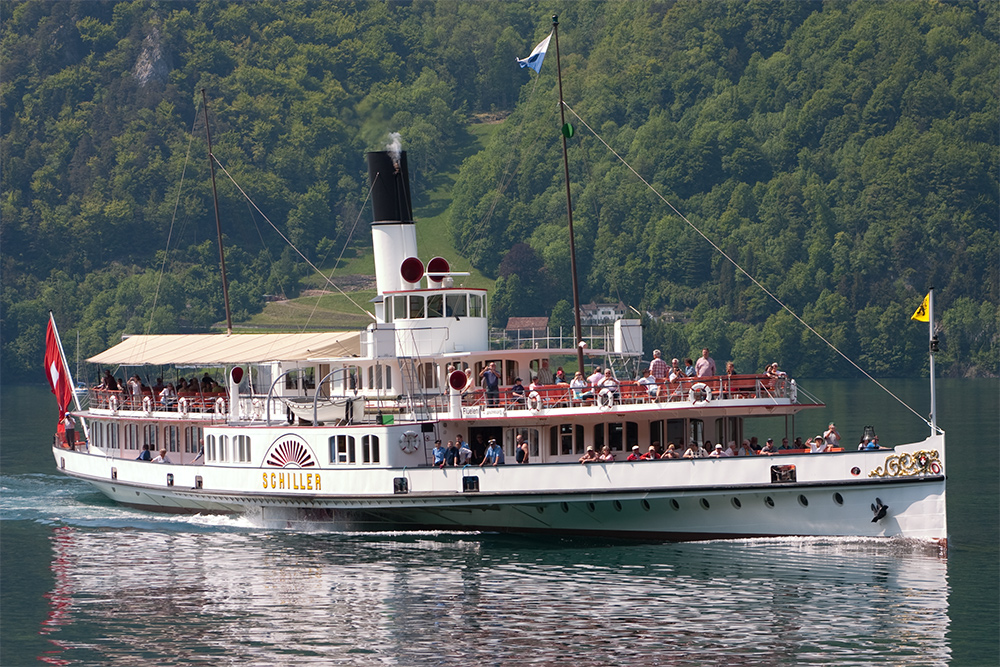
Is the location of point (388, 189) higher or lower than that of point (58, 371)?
higher

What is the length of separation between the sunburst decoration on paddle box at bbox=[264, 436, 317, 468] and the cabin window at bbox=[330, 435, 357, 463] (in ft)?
2.36

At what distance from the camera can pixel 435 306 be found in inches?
1620

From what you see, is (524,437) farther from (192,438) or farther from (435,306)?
(192,438)

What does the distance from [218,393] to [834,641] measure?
2310 centimetres

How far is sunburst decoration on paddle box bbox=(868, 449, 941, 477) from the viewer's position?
1337 inches

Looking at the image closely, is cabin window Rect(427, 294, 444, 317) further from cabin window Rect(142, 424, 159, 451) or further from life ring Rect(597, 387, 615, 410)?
cabin window Rect(142, 424, 159, 451)

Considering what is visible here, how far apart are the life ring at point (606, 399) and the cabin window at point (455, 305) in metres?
5.91

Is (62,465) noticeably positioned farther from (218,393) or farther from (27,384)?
(27,384)

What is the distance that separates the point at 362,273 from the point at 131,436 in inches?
4119

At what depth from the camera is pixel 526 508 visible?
3744 cm

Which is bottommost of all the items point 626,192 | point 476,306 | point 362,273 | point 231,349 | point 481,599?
point 481,599

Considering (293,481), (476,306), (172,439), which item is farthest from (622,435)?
(172,439)

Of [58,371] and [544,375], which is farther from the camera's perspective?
[58,371]

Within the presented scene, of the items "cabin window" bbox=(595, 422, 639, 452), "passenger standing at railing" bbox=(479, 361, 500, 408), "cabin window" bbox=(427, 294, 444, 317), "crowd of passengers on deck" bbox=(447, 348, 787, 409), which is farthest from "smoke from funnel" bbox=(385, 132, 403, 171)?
"cabin window" bbox=(595, 422, 639, 452)
